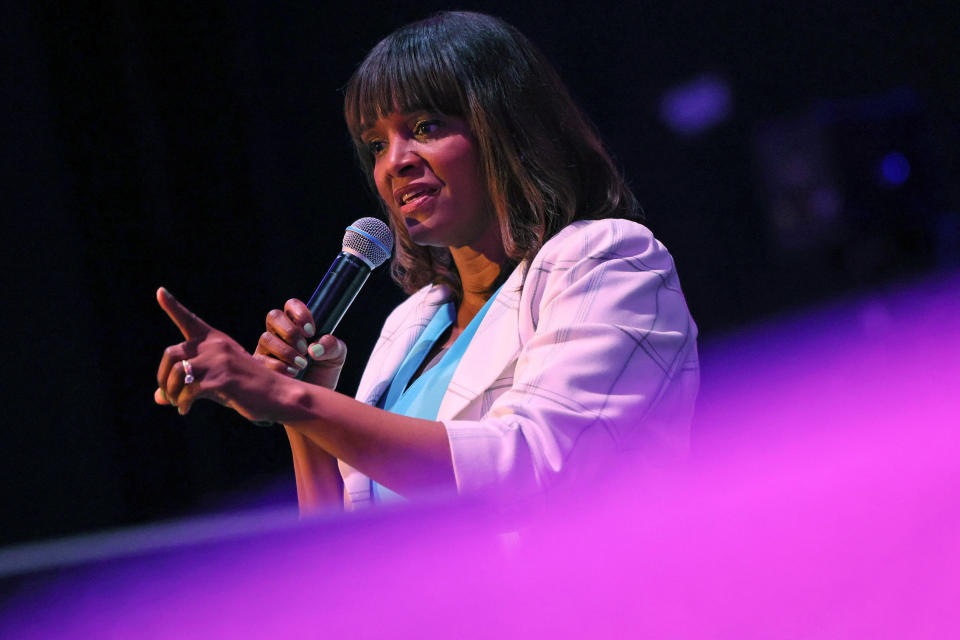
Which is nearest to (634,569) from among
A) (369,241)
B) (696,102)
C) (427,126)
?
(369,241)

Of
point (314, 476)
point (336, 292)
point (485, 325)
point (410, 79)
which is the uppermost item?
point (410, 79)

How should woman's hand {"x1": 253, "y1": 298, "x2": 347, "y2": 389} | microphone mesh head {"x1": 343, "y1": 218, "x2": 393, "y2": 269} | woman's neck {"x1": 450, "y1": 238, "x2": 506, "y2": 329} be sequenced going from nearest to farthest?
woman's hand {"x1": 253, "y1": 298, "x2": 347, "y2": 389} < microphone mesh head {"x1": 343, "y1": 218, "x2": 393, "y2": 269} < woman's neck {"x1": 450, "y1": 238, "x2": 506, "y2": 329}

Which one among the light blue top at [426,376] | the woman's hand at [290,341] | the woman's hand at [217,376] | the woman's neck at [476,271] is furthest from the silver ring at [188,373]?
the woman's neck at [476,271]

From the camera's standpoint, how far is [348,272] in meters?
1.27

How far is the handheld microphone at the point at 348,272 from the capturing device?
1217 mm

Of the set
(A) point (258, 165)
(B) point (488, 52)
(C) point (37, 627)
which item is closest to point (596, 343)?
(B) point (488, 52)

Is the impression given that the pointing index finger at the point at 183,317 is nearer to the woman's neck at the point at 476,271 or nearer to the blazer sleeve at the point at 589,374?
the blazer sleeve at the point at 589,374

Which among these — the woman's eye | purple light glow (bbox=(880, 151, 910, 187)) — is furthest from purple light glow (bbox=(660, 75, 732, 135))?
the woman's eye

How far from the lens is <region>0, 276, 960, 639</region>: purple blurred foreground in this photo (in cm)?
49

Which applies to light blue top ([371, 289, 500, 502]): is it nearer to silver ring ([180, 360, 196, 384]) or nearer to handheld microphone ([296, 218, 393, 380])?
handheld microphone ([296, 218, 393, 380])

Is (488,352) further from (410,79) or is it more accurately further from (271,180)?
(271,180)

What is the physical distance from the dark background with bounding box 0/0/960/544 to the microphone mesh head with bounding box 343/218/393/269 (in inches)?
43.0

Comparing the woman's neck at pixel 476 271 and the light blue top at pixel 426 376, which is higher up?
the woman's neck at pixel 476 271

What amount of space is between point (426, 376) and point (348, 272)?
10.0 inches
